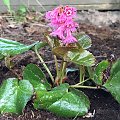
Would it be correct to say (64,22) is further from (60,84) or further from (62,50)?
(60,84)

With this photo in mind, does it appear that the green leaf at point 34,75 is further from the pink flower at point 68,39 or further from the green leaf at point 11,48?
the pink flower at point 68,39

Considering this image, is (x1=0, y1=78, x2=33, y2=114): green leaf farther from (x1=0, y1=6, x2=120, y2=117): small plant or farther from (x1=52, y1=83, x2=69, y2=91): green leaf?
(x1=52, y1=83, x2=69, y2=91): green leaf

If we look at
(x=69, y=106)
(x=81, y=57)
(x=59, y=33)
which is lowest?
(x=69, y=106)

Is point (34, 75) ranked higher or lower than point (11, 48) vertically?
lower

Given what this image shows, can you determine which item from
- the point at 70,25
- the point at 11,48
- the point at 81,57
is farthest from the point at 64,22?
the point at 11,48

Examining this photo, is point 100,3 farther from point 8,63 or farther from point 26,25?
point 8,63

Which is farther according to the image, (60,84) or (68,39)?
(60,84)

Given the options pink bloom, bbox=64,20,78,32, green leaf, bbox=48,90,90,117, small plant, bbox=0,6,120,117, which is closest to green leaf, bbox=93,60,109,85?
small plant, bbox=0,6,120,117

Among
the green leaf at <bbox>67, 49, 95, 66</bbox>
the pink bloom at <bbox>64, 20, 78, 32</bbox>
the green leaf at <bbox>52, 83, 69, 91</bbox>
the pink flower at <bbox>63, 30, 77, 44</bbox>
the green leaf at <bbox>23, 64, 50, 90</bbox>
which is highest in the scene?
the pink bloom at <bbox>64, 20, 78, 32</bbox>
